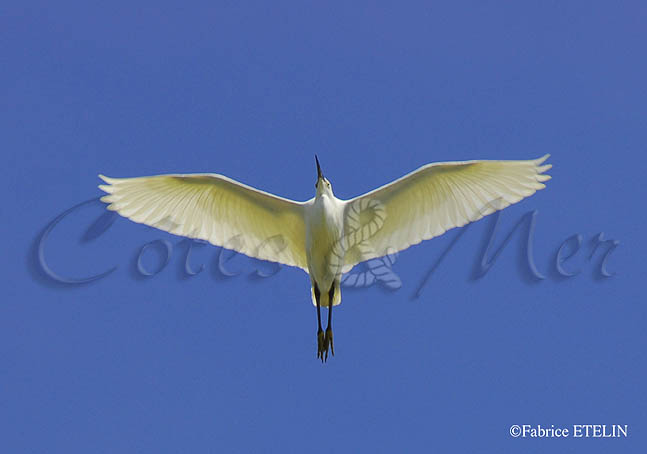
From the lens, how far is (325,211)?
1806cm

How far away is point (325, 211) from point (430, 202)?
176cm

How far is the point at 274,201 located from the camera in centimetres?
1858

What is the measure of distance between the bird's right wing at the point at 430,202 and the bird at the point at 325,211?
2 centimetres

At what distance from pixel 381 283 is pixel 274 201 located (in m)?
2.14

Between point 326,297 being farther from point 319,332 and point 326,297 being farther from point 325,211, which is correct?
point 325,211

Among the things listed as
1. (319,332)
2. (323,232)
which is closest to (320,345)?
(319,332)

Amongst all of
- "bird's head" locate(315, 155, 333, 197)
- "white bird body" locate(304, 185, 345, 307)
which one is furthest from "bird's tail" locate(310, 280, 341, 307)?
"bird's head" locate(315, 155, 333, 197)

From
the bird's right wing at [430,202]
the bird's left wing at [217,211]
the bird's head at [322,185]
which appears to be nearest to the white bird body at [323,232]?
the bird's head at [322,185]

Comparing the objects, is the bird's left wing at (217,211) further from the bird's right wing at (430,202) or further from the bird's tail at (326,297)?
the bird's right wing at (430,202)

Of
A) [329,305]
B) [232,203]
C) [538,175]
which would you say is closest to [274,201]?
[232,203]

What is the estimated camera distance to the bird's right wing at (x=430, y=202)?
59.5ft

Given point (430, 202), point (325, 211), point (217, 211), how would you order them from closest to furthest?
point (325, 211) → point (430, 202) → point (217, 211)

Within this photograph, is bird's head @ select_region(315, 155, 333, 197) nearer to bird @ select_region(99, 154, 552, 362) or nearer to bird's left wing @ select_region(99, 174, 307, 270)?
bird @ select_region(99, 154, 552, 362)

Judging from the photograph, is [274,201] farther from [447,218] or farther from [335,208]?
[447,218]
